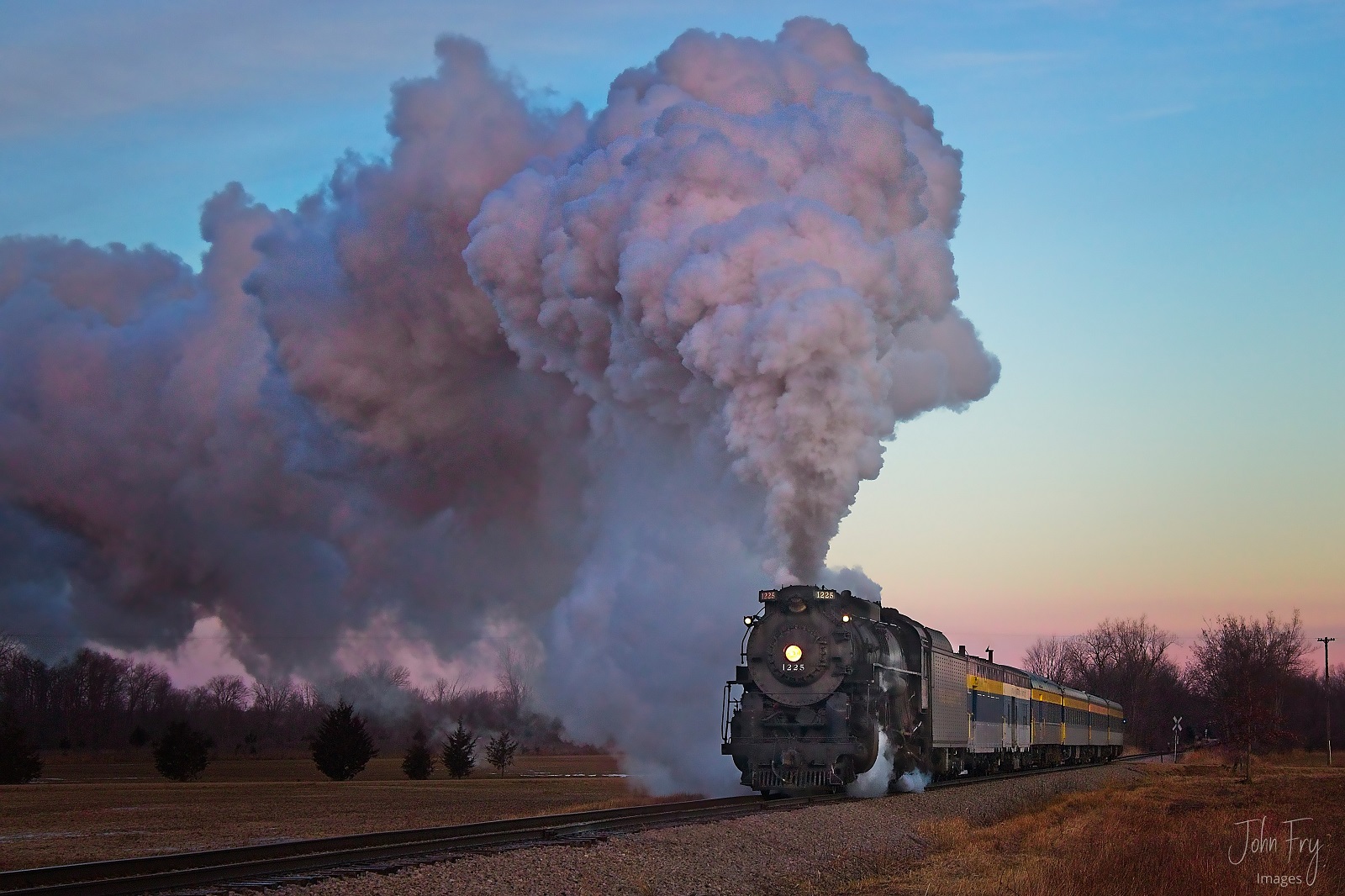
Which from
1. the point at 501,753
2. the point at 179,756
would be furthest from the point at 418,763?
the point at 179,756

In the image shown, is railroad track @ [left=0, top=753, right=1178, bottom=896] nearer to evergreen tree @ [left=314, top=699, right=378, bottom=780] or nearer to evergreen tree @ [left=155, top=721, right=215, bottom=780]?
evergreen tree @ [left=314, top=699, right=378, bottom=780]

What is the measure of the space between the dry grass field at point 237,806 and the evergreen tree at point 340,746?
78 centimetres

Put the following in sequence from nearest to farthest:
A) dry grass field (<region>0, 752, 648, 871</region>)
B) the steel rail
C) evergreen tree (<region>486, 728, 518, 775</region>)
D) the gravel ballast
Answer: the steel rail
the gravel ballast
dry grass field (<region>0, 752, 648, 871</region>)
evergreen tree (<region>486, 728, 518, 775</region>)

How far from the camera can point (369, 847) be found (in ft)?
46.4

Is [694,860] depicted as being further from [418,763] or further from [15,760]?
[15,760]

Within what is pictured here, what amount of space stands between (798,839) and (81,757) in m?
59.3

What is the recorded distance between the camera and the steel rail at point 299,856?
11.1 metres

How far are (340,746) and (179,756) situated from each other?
5746mm

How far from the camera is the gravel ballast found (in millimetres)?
11555

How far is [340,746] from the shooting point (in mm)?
42781

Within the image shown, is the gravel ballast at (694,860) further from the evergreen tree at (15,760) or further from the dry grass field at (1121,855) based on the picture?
the evergreen tree at (15,760)

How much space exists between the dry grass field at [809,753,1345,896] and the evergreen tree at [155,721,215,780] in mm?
30057

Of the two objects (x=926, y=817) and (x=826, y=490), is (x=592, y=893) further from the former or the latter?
(x=826, y=490)

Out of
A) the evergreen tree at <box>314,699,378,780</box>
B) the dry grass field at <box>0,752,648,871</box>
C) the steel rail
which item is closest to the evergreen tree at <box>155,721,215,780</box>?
the dry grass field at <box>0,752,648,871</box>
